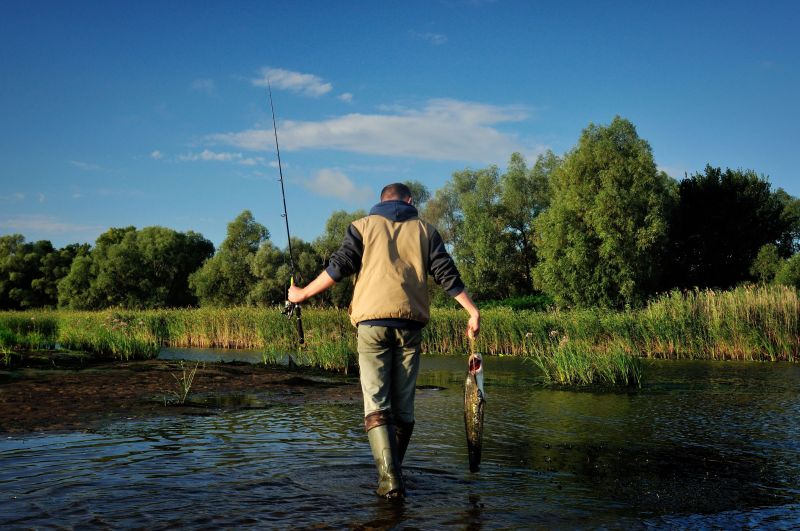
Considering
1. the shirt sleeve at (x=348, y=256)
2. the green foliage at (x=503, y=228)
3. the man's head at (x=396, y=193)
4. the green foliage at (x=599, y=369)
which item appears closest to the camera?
the shirt sleeve at (x=348, y=256)

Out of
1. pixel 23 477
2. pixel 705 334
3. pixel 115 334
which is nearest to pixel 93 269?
pixel 115 334

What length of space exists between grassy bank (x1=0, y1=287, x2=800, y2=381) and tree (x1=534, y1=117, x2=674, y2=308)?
20.1 meters

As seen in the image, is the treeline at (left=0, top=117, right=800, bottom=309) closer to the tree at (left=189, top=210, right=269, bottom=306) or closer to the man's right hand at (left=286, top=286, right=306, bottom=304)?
the tree at (left=189, top=210, right=269, bottom=306)

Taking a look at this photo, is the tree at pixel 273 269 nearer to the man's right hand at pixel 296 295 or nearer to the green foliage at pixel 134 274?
the green foliage at pixel 134 274

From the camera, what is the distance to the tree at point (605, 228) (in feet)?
136

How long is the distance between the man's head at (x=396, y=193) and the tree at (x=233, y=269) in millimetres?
58630

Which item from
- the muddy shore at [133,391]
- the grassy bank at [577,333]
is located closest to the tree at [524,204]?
the grassy bank at [577,333]

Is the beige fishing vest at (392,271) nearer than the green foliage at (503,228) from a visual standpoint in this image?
Yes

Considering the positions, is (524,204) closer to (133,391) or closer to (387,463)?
(133,391)

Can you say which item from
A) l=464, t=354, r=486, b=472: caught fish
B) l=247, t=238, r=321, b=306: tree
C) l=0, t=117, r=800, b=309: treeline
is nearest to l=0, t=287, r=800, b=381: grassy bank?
l=0, t=117, r=800, b=309: treeline

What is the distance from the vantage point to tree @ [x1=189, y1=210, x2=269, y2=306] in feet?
210

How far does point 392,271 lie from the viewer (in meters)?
5.23

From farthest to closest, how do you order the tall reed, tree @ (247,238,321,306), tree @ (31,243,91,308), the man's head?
tree @ (31,243,91,308) → tree @ (247,238,321,306) → the tall reed → the man's head

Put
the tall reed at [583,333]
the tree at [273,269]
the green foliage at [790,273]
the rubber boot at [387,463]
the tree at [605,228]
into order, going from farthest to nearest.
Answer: the tree at [273,269] → the tree at [605,228] → the green foliage at [790,273] → the tall reed at [583,333] → the rubber boot at [387,463]
